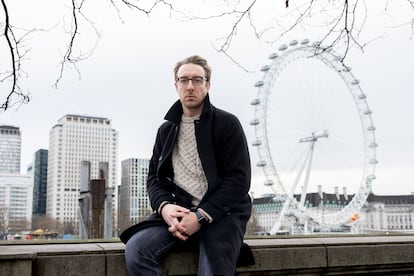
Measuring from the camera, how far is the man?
2.79 meters

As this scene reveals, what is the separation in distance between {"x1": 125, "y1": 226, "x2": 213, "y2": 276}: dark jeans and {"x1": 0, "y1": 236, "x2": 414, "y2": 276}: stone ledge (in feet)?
0.52

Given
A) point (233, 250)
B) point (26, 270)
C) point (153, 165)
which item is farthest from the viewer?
point (153, 165)

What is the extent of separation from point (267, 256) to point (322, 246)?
470 mm

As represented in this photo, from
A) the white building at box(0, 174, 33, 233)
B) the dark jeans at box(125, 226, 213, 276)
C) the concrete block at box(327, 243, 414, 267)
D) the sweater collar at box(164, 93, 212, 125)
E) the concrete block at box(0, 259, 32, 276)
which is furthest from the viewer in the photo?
the white building at box(0, 174, 33, 233)

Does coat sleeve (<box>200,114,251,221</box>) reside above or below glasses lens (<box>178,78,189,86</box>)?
below

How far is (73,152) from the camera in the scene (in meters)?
105

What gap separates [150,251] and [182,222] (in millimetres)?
232

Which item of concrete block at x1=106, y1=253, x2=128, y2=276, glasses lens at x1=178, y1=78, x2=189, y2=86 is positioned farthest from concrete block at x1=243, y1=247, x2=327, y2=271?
glasses lens at x1=178, y1=78, x2=189, y2=86

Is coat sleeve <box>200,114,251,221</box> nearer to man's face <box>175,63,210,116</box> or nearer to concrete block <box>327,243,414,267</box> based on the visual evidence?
man's face <box>175,63,210,116</box>

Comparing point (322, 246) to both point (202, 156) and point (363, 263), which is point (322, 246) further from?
point (202, 156)

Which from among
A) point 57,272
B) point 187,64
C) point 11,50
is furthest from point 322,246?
point 11,50

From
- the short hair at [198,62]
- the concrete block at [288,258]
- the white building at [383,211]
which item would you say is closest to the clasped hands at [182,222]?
the concrete block at [288,258]

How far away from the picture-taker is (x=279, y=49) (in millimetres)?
30031

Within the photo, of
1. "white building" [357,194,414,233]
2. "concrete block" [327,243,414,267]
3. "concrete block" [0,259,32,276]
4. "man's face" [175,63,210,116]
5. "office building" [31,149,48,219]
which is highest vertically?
"office building" [31,149,48,219]
